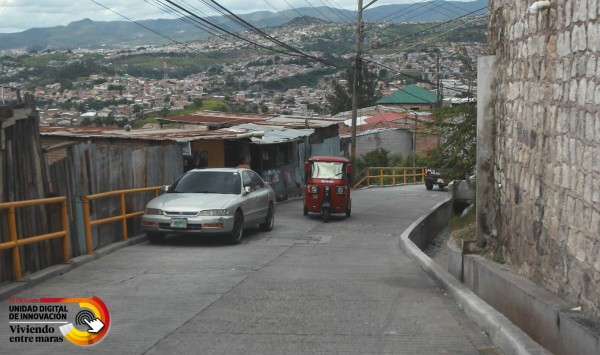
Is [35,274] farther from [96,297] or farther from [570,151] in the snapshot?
[570,151]

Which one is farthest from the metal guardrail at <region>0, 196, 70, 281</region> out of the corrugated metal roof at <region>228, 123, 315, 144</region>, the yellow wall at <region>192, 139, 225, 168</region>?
the corrugated metal roof at <region>228, 123, 315, 144</region>

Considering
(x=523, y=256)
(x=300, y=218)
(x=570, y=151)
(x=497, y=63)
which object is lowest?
(x=300, y=218)

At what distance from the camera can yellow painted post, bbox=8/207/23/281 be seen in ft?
32.4

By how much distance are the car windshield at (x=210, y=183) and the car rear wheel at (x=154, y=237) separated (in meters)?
1.20

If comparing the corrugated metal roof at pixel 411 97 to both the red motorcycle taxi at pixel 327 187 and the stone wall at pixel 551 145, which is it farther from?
the stone wall at pixel 551 145

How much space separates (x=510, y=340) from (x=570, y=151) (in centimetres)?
185

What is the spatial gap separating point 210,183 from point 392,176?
34500mm

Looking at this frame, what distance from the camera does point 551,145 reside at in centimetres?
771

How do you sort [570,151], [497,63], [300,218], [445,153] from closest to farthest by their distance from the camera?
[570,151] < [497,63] < [445,153] < [300,218]

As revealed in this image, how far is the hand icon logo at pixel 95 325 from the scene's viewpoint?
Result: 25.8ft

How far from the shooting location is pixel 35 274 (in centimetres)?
1071

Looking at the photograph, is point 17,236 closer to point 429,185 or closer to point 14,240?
point 14,240

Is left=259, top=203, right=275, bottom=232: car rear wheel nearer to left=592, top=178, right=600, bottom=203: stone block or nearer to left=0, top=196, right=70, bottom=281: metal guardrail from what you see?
left=0, top=196, right=70, bottom=281: metal guardrail

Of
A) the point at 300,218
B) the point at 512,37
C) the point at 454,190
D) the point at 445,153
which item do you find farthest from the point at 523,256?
the point at 300,218
